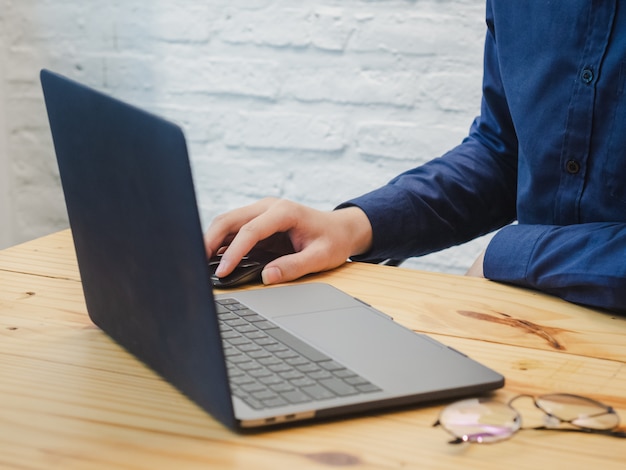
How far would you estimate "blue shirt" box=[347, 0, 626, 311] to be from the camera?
87 cm

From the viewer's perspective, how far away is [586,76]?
98 centimetres

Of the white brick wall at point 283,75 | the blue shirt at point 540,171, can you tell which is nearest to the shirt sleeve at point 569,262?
the blue shirt at point 540,171

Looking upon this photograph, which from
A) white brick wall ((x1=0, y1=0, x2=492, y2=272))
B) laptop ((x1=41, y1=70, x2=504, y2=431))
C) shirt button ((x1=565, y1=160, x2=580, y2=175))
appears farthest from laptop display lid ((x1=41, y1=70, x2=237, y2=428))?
white brick wall ((x1=0, y1=0, x2=492, y2=272))

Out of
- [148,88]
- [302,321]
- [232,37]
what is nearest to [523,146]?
[302,321]

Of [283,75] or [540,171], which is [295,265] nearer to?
[540,171]

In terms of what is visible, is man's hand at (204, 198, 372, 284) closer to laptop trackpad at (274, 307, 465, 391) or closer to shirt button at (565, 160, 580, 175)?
laptop trackpad at (274, 307, 465, 391)

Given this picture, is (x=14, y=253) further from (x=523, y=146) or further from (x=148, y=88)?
(x=148, y=88)

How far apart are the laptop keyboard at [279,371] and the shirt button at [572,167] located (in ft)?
1.58

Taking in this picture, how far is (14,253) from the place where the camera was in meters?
0.95

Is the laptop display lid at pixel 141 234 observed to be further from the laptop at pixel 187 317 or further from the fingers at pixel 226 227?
the fingers at pixel 226 227

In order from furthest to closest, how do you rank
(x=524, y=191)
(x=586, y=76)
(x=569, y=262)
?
(x=524, y=191) < (x=586, y=76) < (x=569, y=262)

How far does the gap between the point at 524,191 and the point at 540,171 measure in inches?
1.7

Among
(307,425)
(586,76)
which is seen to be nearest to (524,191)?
(586,76)

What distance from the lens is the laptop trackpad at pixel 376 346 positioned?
0.60 m
